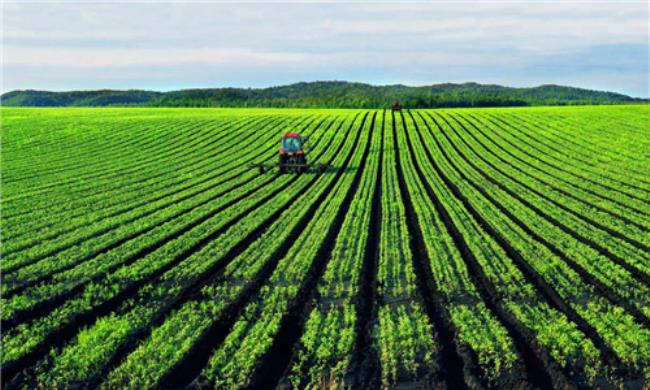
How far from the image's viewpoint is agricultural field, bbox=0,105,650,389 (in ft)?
26.8

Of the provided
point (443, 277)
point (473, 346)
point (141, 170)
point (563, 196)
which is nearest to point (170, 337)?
point (473, 346)

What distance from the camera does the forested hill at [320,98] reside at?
10575 centimetres

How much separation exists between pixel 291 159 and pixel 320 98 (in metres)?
92.7

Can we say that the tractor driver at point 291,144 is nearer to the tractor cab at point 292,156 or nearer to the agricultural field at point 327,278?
the tractor cab at point 292,156

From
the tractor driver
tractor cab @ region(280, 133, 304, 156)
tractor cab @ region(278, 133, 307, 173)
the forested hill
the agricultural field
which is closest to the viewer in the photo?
the agricultural field

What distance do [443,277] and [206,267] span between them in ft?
19.5

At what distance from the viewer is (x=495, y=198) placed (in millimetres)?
20844

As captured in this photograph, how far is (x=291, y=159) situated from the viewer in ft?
92.5

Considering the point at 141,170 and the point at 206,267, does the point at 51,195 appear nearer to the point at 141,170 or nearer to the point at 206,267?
the point at 141,170

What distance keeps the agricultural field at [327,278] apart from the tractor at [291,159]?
71 centimetres

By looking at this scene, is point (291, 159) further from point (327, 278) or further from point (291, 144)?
point (327, 278)

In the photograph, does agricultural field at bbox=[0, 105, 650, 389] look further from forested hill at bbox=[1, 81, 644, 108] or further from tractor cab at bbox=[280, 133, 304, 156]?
forested hill at bbox=[1, 81, 644, 108]

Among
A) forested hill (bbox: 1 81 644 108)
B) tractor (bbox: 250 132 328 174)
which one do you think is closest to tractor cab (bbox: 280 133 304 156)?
tractor (bbox: 250 132 328 174)

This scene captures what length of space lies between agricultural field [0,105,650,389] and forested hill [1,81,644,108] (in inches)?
2951
